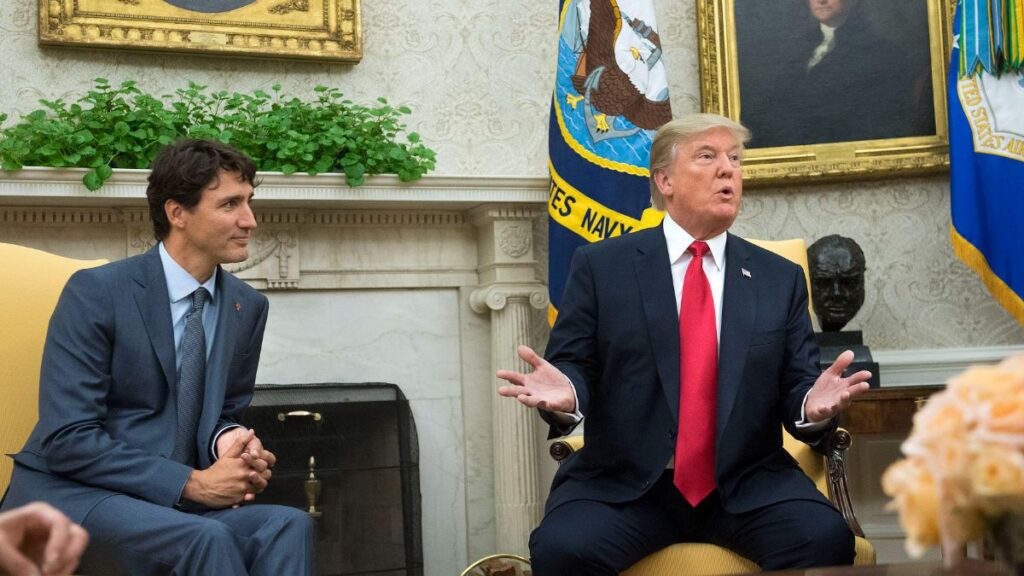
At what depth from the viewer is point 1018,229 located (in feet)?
14.2

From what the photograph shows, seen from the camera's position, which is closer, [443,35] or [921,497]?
[921,497]

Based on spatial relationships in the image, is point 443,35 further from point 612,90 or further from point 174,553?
point 174,553

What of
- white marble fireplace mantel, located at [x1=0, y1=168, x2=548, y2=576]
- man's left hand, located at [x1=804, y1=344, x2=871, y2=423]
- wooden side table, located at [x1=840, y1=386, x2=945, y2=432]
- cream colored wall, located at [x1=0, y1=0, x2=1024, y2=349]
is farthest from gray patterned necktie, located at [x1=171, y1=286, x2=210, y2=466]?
wooden side table, located at [x1=840, y1=386, x2=945, y2=432]

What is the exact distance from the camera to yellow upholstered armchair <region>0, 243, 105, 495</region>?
280cm

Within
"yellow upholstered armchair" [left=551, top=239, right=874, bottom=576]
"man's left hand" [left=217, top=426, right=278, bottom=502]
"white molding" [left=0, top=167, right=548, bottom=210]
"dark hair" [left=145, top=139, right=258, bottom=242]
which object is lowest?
"yellow upholstered armchair" [left=551, top=239, right=874, bottom=576]

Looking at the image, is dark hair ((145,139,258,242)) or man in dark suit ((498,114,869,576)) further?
dark hair ((145,139,258,242))

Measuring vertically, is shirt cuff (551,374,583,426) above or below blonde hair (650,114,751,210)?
below

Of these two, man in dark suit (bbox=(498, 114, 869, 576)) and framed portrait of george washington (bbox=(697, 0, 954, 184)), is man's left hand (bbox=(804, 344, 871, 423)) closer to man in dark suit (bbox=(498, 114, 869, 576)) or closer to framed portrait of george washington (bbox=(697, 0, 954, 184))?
man in dark suit (bbox=(498, 114, 869, 576))

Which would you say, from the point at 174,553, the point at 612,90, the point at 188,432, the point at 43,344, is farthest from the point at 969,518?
the point at 612,90

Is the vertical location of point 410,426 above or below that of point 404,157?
below

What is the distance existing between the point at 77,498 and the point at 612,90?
2.55 metres

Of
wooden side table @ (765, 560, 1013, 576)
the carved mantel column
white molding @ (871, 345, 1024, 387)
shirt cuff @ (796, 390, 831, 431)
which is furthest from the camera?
white molding @ (871, 345, 1024, 387)

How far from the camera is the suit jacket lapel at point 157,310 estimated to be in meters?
2.65

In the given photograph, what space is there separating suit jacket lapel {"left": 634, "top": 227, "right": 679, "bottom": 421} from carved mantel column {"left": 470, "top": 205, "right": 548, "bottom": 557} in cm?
168
